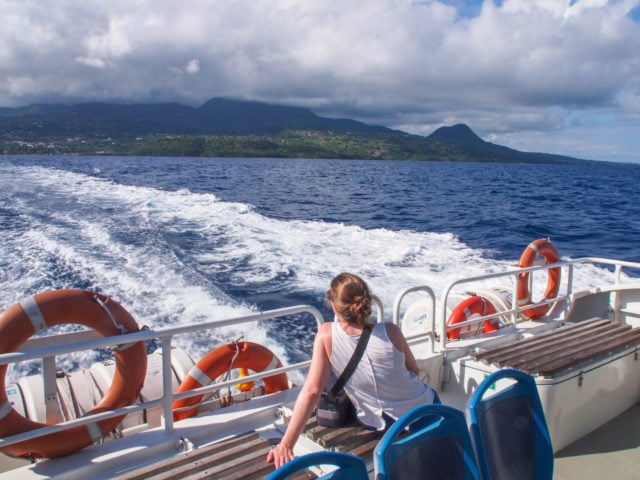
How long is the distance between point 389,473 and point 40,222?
16.9m

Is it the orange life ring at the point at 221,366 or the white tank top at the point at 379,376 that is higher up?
the white tank top at the point at 379,376

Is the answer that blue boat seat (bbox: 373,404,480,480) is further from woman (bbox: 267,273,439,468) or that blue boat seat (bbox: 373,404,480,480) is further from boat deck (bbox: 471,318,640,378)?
boat deck (bbox: 471,318,640,378)

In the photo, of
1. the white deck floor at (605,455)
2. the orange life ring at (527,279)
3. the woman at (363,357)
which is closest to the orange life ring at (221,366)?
the woman at (363,357)

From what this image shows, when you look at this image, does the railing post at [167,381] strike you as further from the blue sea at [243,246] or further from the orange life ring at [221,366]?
the blue sea at [243,246]

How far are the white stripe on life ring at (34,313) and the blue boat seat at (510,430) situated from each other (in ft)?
8.35

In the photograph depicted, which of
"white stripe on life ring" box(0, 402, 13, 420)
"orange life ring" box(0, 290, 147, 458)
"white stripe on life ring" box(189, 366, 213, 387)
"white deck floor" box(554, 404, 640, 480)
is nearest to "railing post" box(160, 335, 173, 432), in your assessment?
"orange life ring" box(0, 290, 147, 458)

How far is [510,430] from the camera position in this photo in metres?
2.55

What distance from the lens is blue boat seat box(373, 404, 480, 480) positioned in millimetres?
1973

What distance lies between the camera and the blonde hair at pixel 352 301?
8.91ft

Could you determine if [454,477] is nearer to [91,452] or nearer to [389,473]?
[389,473]

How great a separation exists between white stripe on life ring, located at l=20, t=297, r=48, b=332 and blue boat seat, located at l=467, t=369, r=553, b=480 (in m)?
2.54

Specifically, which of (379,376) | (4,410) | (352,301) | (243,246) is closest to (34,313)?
(4,410)

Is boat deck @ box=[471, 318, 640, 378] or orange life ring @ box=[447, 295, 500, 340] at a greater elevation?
boat deck @ box=[471, 318, 640, 378]

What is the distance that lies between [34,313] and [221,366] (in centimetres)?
139
